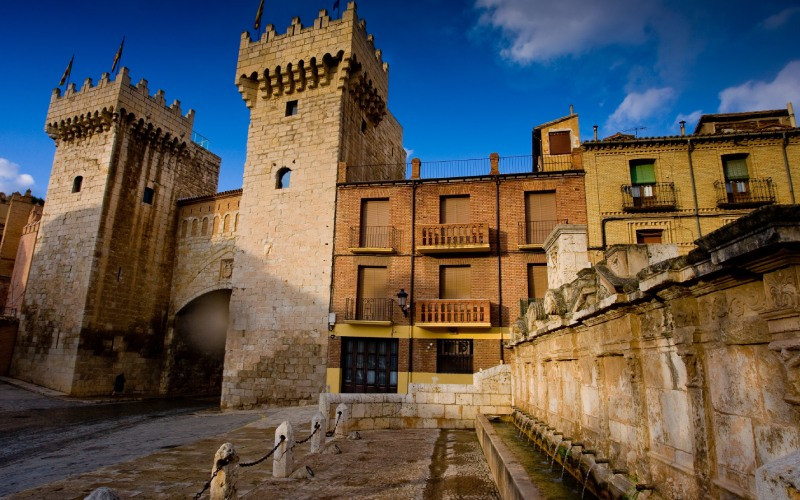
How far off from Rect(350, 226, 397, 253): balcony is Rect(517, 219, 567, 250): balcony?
195 inches

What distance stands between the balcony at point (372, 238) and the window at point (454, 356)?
168 inches

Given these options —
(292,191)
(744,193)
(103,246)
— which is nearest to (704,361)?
(744,193)

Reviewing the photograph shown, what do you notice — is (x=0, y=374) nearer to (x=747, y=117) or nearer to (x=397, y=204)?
(x=397, y=204)

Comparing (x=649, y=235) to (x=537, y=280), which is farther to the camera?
(x=537, y=280)

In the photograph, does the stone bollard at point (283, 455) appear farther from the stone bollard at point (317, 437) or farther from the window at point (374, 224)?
the window at point (374, 224)

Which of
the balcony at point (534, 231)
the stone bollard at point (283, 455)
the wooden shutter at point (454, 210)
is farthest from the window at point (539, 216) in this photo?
the stone bollard at point (283, 455)

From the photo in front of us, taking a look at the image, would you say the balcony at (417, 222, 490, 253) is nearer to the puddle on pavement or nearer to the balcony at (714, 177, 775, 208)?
the balcony at (714, 177, 775, 208)

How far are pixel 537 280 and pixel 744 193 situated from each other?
25.7 ft

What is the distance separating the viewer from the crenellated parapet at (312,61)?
20.4 meters

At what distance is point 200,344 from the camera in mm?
26141

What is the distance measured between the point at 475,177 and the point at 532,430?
1167cm

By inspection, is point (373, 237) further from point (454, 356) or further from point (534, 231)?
point (534, 231)

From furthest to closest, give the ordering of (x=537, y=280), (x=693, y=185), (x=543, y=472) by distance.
→ (x=537, y=280)
(x=693, y=185)
(x=543, y=472)

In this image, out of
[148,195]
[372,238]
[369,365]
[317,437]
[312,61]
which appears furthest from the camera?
[148,195]
